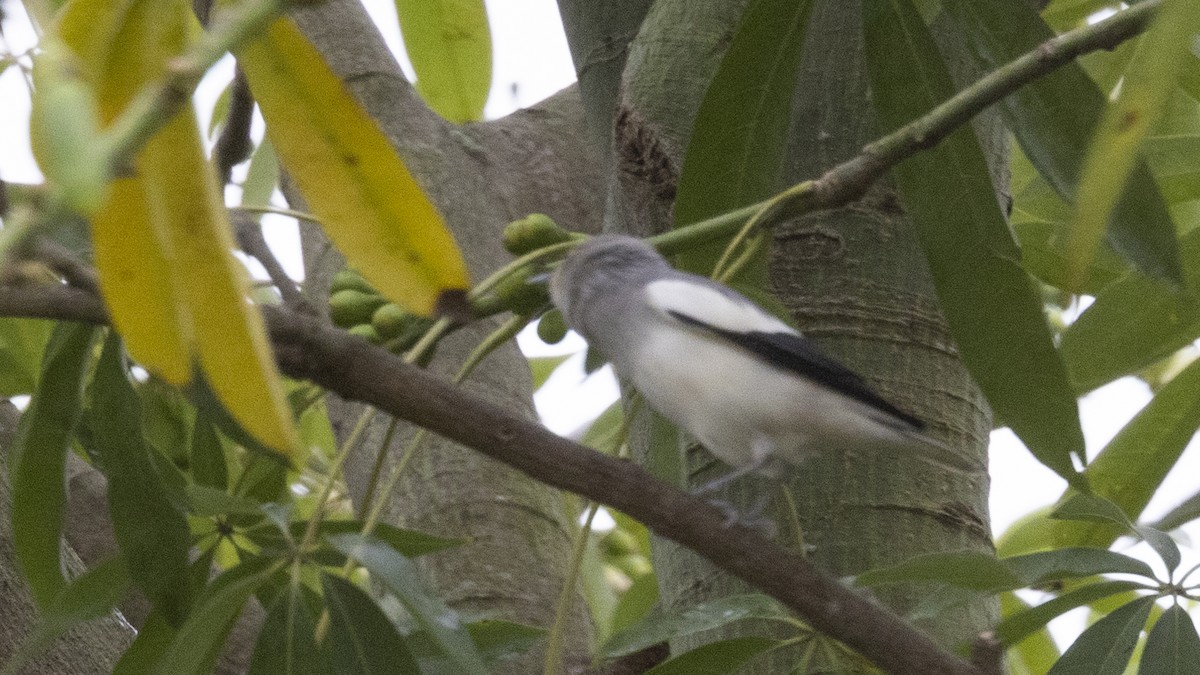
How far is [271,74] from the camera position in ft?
4.02

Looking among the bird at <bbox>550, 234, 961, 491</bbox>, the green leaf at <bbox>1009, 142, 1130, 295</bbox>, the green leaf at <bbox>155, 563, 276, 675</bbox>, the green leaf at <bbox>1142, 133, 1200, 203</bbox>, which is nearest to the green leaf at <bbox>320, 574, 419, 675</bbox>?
Answer: the green leaf at <bbox>155, 563, 276, 675</bbox>

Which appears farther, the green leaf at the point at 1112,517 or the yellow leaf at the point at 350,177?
the green leaf at the point at 1112,517

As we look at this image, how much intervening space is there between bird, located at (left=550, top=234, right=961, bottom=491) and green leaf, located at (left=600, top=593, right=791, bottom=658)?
0.60 feet

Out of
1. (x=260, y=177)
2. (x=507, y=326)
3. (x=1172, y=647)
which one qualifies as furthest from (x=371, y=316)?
(x=260, y=177)

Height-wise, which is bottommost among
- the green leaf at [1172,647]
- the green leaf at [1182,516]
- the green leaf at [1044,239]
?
the green leaf at [1172,647]

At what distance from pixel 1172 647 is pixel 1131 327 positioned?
0.61 m

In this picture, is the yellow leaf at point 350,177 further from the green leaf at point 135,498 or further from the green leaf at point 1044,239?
the green leaf at point 1044,239

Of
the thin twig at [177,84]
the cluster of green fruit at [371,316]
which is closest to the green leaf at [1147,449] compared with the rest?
the cluster of green fruit at [371,316]

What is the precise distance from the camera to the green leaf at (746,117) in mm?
2027

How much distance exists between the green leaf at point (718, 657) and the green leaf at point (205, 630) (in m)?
0.58

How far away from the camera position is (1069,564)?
6.49 feet

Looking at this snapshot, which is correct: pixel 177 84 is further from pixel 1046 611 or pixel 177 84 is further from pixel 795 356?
pixel 1046 611

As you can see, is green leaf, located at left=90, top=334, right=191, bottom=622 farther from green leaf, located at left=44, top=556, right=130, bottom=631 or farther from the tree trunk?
the tree trunk

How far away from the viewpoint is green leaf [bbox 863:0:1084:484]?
1929mm
